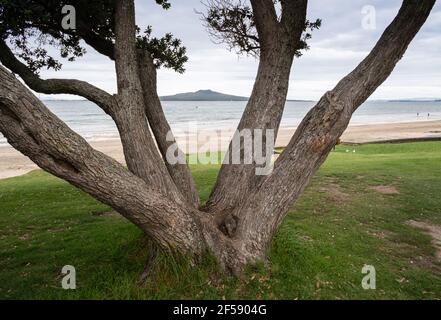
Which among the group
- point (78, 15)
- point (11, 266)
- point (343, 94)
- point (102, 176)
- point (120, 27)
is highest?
point (78, 15)

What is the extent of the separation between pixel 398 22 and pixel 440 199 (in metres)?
8.03

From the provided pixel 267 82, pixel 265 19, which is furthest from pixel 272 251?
pixel 265 19

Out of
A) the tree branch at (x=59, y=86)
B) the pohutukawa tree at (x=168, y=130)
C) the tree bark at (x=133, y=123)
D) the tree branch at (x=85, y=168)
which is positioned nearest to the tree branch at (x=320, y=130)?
the pohutukawa tree at (x=168, y=130)

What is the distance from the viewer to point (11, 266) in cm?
711

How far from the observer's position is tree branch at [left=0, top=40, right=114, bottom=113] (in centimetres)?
586

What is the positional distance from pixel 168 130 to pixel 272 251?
2.79 m

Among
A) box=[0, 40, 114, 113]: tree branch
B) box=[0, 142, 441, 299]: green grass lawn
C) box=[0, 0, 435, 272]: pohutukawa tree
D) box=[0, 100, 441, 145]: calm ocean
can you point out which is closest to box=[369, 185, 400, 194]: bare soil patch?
box=[0, 142, 441, 299]: green grass lawn

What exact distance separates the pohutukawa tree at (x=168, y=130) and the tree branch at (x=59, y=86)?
0.02 metres

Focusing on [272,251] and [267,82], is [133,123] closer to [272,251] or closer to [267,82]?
[267,82]

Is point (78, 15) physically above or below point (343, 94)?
above

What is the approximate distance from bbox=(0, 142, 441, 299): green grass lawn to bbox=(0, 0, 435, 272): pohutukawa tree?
19.3 inches

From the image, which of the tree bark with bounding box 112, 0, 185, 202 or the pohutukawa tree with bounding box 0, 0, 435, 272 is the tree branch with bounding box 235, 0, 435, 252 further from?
the tree bark with bounding box 112, 0, 185, 202
